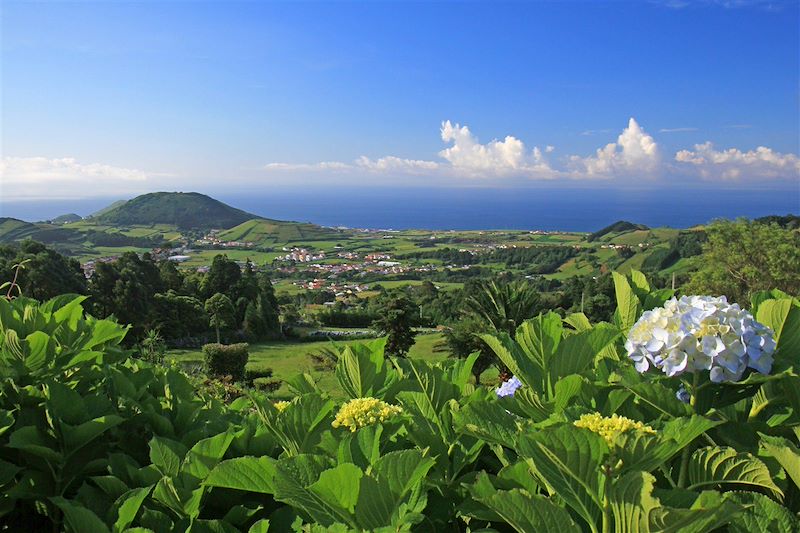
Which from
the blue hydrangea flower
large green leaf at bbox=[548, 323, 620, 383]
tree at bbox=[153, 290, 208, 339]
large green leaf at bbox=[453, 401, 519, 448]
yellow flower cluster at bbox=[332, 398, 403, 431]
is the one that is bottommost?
tree at bbox=[153, 290, 208, 339]

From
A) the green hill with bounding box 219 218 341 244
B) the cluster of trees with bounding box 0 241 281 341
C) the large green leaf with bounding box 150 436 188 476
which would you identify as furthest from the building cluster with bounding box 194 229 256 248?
the large green leaf with bounding box 150 436 188 476

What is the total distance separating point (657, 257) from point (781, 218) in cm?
2127

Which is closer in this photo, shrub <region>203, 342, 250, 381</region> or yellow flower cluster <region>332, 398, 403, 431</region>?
yellow flower cluster <region>332, 398, 403, 431</region>

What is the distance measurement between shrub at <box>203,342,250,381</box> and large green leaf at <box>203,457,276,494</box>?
23670 millimetres

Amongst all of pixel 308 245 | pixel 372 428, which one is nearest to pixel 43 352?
pixel 372 428

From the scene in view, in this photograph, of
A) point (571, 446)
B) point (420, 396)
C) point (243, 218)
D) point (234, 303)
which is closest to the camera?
point (571, 446)

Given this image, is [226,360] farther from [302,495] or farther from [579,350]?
[302,495]

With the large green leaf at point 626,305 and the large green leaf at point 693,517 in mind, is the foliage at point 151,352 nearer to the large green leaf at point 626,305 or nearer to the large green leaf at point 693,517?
the large green leaf at point 626,305

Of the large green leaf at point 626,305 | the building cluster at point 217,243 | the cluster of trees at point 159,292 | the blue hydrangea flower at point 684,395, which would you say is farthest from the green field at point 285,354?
the building cluster at point 217,243

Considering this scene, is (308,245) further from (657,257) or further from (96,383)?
(96,383)

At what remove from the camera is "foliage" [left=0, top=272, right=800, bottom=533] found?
87 centimetres

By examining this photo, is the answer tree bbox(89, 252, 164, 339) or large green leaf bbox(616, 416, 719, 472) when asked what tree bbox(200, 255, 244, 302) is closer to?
tree bbox(89, 252, 164, 339)

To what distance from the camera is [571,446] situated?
840 mm

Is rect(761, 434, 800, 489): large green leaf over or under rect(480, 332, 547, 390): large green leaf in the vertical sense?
under
